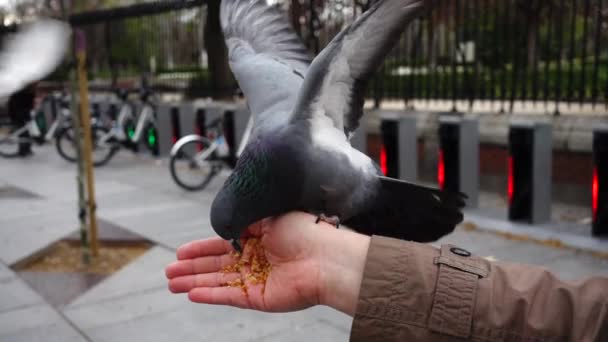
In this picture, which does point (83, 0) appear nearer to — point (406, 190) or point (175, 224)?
point (175, 224)

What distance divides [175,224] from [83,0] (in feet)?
58.2

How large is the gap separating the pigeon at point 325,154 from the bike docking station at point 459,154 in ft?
14.2

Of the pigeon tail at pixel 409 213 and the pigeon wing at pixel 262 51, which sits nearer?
the pigeon tail at pixel 409 213

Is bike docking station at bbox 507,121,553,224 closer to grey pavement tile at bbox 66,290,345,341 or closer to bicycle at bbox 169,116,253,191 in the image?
grey pavement tile at bbox 66,290,345,341

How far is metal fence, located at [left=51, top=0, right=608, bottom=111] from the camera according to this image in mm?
7562

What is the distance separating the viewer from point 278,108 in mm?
2285

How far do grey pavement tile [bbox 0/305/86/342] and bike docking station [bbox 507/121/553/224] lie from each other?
13.6 feet

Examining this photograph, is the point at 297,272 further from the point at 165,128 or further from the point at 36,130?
the point at 36,130

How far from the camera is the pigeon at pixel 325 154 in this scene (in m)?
1.94

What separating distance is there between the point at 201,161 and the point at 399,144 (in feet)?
9.61

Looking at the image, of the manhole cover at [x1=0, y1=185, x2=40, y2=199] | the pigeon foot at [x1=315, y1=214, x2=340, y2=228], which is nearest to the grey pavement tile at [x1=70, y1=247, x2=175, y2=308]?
the pigeon foot at [x1=315, y1=214, x2=340, y2=228]

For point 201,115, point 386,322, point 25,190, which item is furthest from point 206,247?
point 201,115

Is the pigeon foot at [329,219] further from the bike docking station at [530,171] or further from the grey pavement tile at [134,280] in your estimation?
the bike docking station at [530,171]

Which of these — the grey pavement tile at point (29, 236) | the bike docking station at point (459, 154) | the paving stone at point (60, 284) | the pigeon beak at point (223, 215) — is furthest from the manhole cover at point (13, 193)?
the pigeon beak at point (223, 215)
